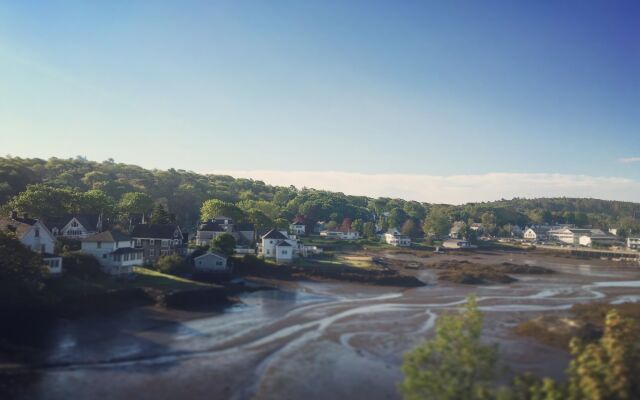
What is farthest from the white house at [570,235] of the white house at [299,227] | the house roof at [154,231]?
the house roof at [154,231]

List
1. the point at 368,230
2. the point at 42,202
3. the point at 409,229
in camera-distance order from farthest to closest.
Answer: the point at 409,229 → the point at 368,230 → the point at 42,202

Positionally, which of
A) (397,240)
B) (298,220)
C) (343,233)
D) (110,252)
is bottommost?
(397,240)

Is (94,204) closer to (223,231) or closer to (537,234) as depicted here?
(223,231)

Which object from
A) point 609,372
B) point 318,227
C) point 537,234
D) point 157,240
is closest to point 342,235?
point 318,227

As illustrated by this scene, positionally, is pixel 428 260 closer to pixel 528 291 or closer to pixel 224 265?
pixel 528 291

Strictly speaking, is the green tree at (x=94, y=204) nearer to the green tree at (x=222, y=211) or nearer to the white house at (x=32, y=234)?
the green tree at (x=222, y=211)

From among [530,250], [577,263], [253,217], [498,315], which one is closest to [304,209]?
[253,217]
